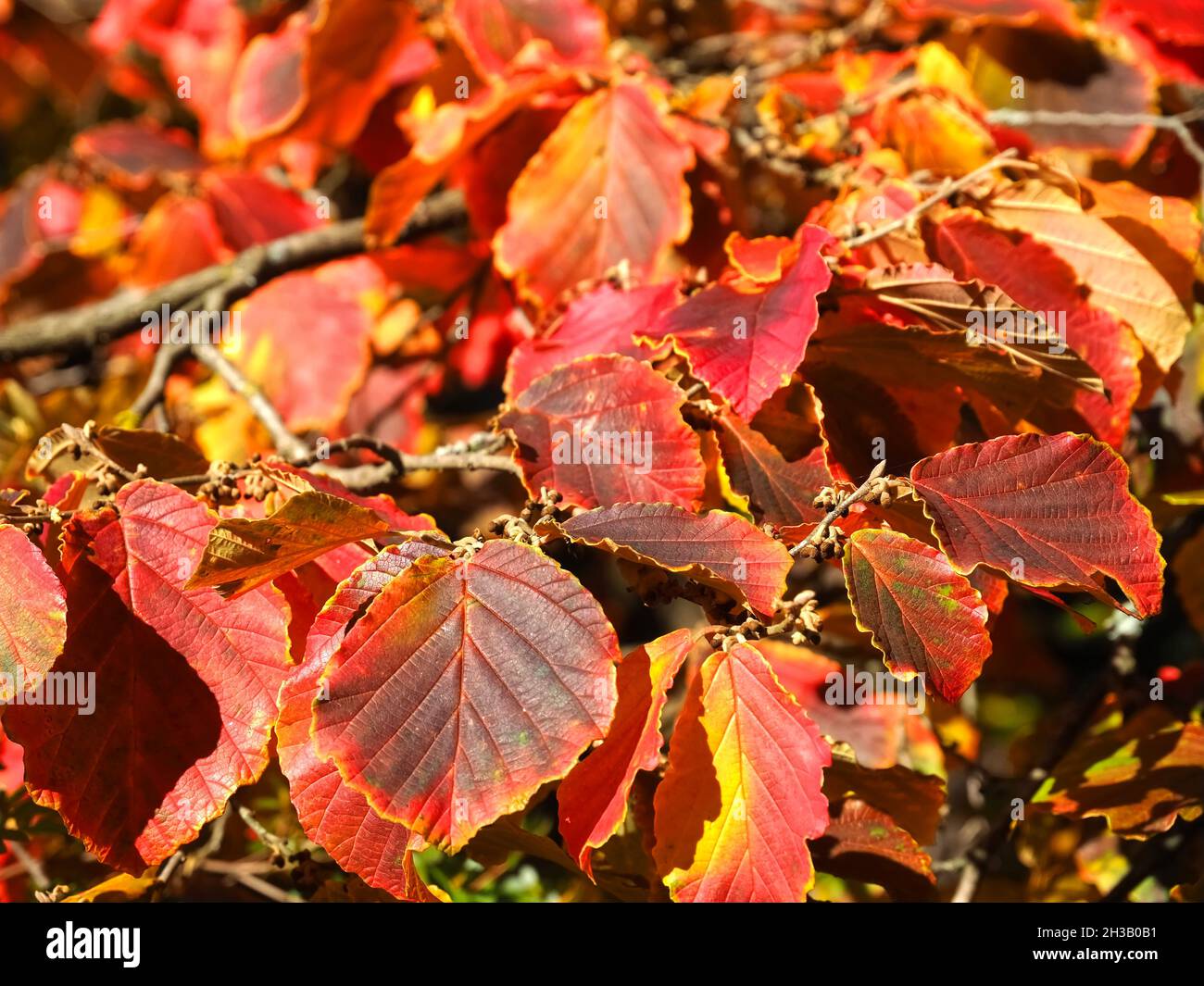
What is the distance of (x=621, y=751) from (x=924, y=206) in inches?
21.8

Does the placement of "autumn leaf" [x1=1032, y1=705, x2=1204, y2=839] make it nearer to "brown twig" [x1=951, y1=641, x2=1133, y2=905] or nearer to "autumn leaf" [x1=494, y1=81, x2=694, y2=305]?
"brown twig" [x1=951, y1=641, x2=1133, y2=905]

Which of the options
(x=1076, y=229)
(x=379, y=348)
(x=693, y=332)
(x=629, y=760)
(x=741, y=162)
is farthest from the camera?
(x=379, y=348)

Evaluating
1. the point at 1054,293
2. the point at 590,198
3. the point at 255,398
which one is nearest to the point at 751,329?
the point at 1054,293

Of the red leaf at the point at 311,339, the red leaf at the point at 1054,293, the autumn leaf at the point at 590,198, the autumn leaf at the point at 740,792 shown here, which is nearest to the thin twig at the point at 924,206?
the red leaf at the point at 1054,293

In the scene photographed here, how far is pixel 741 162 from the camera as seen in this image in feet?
4.76

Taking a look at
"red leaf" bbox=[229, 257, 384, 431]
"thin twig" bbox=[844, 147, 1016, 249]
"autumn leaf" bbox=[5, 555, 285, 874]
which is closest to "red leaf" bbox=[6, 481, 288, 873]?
"autumn leaf" bbox=[5, 555, 285, 874]

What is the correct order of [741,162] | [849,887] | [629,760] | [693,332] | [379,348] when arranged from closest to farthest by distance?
[629,760]
[693,332]
[741,162]
[849,887]
[379,348]

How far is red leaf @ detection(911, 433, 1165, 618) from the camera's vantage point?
77cm

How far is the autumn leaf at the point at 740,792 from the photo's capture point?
77 cm

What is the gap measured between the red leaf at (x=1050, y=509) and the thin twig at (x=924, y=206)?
264mm

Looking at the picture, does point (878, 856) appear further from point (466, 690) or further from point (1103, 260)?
point (1103, 260)

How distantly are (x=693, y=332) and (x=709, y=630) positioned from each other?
0.81 feet
